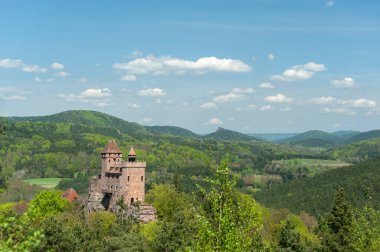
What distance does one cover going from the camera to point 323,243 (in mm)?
58656

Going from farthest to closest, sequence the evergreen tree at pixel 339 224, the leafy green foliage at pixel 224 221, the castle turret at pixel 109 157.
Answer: the castle turret at pixel 109 157, the evergreen tree at pixel 339 224, the leafy green foliage at pixel 224 221

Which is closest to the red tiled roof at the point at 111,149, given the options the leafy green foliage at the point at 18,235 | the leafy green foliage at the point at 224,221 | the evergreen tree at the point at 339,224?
the evergreen tree at the point at 339,224

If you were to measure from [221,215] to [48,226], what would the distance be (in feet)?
108

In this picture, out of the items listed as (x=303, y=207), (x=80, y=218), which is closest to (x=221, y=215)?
(x=80, y=218)

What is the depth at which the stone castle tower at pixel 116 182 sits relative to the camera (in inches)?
3728

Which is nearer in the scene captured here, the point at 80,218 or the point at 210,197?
the point at 210,197

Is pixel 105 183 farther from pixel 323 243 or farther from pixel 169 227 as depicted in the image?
pixel 323 243

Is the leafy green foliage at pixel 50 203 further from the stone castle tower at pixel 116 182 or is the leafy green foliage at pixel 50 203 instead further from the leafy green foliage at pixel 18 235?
the leafy green foliage at pixel 18 235

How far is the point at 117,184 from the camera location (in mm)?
96500

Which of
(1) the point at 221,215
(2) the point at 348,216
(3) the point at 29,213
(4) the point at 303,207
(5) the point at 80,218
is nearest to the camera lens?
(3) the point at 29,213

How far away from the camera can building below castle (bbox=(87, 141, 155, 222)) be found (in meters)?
93.0

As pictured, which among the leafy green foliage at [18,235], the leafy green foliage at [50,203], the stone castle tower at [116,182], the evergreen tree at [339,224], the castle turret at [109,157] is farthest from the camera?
the castle turret at [109,157]

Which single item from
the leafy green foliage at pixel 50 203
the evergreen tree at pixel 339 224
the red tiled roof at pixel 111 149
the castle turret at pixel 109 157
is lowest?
the leafy green foliage at pixel 50 203

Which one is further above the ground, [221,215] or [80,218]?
[221,215]
